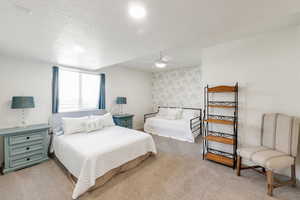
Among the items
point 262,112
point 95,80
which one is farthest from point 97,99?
point 262,112

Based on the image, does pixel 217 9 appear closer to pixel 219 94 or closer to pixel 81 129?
pixel 219 94

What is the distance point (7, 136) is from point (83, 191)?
6.09 ft

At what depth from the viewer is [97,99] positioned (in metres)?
4.15

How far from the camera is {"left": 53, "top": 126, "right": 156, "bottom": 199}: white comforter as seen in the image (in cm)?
182

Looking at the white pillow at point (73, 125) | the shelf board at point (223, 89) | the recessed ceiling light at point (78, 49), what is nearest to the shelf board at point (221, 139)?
the shelf board at point (223, 89)

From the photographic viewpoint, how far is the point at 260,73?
2.24 meters

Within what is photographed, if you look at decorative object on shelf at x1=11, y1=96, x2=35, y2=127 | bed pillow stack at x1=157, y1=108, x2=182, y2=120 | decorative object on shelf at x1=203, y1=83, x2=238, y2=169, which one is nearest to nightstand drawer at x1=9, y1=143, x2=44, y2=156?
decorative object on shelf at x1=11, y1=96, x2=35, y2=127

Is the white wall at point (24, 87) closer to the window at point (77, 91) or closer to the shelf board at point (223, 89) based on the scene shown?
the window at point (77, 91)

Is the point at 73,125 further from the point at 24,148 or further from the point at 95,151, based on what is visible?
the point at 95,151

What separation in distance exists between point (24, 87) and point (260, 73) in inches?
186

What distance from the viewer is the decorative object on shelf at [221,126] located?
2406 millimetres

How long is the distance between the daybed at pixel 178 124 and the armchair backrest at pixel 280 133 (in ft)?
6.20

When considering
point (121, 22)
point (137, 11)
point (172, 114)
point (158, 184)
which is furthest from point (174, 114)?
point (137, 11)

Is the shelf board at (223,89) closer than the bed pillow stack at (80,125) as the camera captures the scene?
Yes
